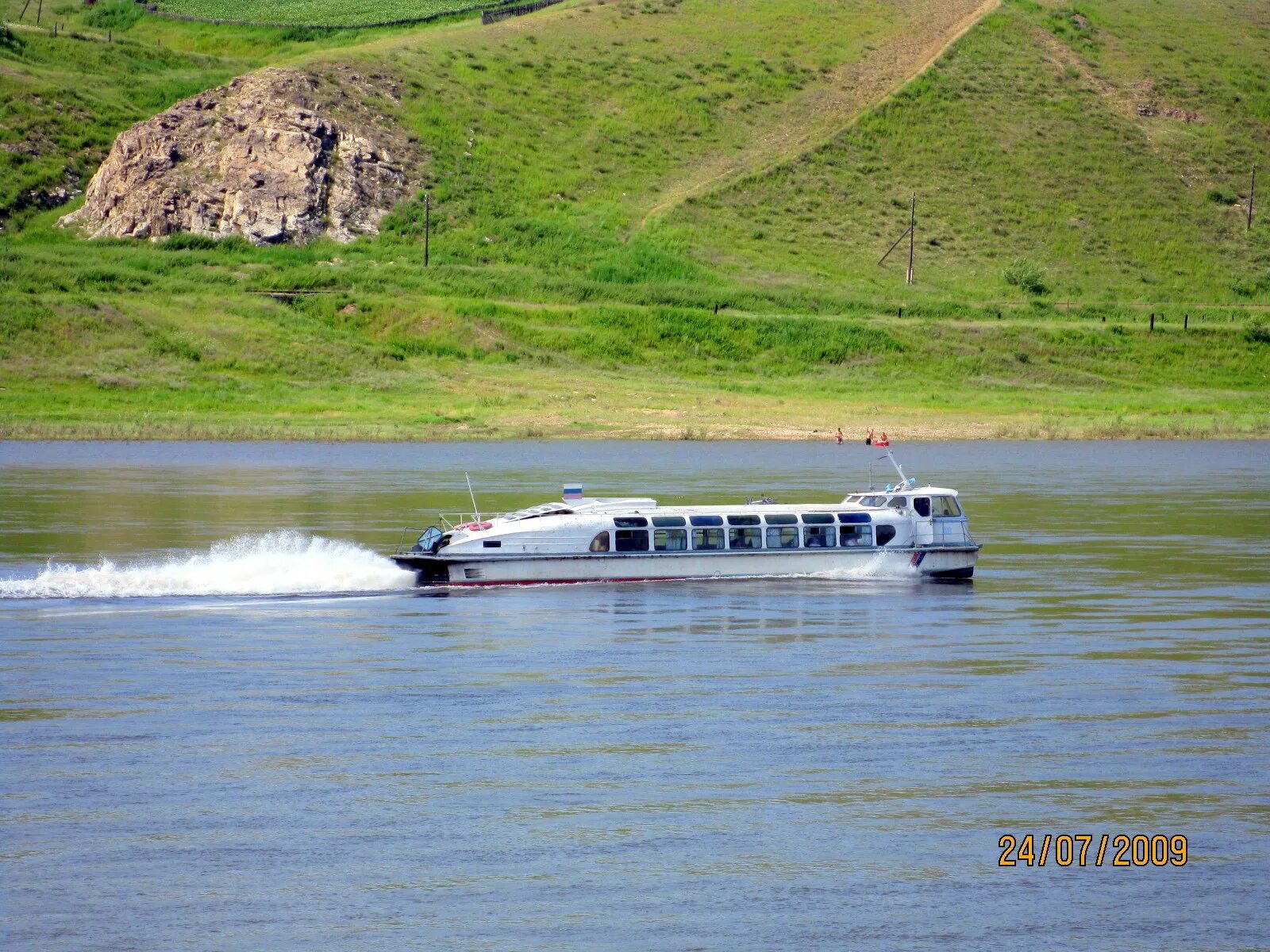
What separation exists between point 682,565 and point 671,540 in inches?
27.4

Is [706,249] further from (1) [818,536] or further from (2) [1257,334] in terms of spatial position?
(1) [818,536]

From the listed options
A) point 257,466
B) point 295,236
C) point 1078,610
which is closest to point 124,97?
point 295,236

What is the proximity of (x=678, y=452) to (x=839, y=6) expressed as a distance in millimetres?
127225

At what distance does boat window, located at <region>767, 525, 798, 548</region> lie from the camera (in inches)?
1768

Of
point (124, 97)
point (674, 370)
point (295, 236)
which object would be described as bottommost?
point (674, 370)

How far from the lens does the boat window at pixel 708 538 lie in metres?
44.4

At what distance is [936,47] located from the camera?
186 meters

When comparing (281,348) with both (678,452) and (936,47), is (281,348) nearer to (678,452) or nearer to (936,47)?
(678,452)

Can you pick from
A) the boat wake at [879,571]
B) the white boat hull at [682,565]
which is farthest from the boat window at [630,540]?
the boat wake at [879,571]

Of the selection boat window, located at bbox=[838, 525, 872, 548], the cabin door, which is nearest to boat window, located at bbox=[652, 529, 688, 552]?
boat window, located at bbox=[838, 525, 872, 548]

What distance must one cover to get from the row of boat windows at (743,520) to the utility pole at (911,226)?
339 feet

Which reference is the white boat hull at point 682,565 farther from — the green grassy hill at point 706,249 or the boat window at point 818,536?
the green grassy hill at point 706,249

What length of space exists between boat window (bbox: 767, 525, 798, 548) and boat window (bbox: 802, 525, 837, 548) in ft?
0.96
